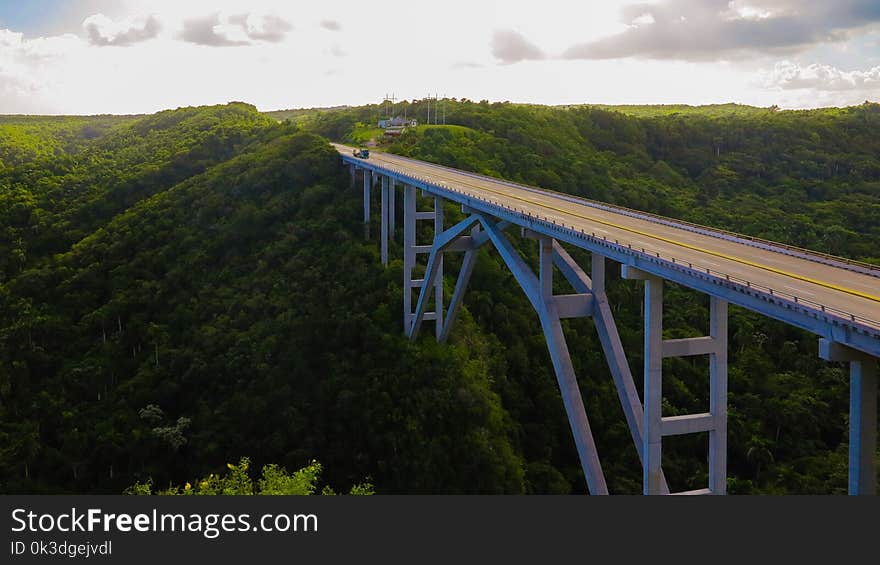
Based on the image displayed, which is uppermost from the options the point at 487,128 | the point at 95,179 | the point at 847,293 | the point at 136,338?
the point at 487,128

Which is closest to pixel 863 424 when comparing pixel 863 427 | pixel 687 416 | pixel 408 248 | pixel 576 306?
pixel 863 427

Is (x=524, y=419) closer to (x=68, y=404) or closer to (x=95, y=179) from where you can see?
(x=68, y=404)

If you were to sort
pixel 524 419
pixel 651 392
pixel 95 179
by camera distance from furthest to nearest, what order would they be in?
pixel 95 179, pixel 524 419, pixel 651 392

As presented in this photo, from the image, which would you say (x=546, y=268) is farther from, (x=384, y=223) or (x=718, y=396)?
(x=384, y=223)

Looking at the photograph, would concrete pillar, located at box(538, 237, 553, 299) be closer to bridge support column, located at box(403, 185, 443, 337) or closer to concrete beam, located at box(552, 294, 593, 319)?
concrete beam, located at box(552, 294, 593, 319)

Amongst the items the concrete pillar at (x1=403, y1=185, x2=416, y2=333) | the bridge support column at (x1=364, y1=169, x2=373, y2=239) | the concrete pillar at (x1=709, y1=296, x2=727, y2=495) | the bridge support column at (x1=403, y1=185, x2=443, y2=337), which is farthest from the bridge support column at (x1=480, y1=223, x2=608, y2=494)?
the bridge support column at (x1=364, y1=169, x2=373, y2=239)

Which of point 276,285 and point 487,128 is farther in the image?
point 487,128

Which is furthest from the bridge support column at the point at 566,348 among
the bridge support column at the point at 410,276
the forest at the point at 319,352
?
the bridge support column at the point at 410,276

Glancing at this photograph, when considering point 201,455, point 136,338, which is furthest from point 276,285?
point 201,455

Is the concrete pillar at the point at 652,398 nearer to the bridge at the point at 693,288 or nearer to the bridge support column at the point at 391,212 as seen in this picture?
the bridge at the point at 693,288
